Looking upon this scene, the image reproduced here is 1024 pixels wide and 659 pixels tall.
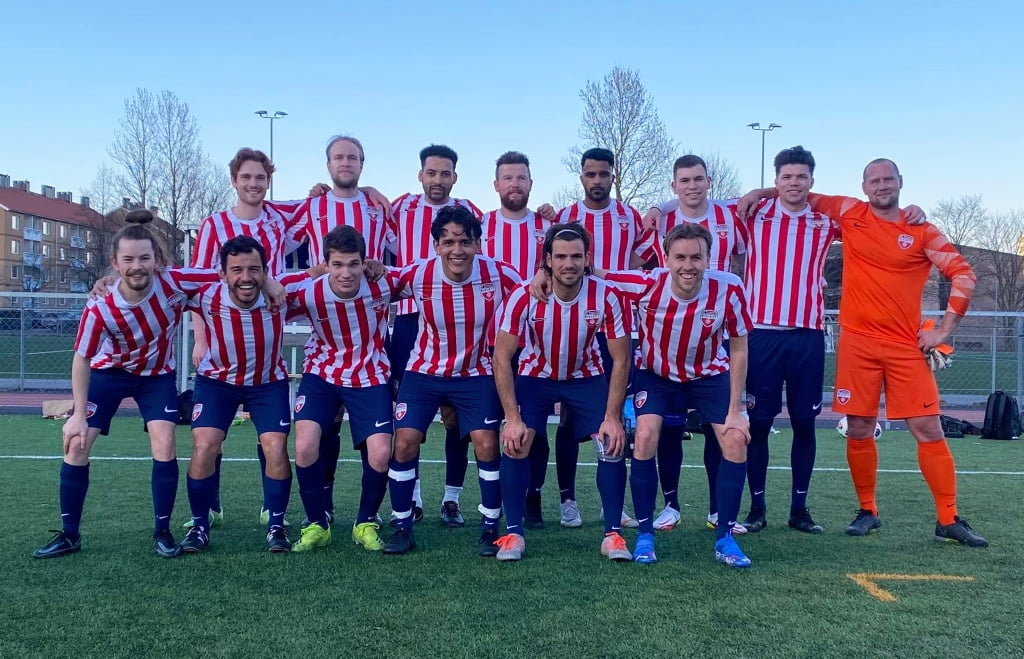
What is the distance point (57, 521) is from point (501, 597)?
2.97 meters

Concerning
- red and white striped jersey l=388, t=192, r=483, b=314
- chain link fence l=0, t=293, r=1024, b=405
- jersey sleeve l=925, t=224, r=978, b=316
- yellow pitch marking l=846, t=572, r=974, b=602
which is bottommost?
yellow pitch marking l=846, t=572, r=974, b=602

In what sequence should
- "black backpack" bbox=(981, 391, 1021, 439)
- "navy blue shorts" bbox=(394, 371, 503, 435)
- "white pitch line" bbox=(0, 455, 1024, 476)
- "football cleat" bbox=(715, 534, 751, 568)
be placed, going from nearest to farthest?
"football cleat" bbox=(715, 534, 751, 568) → "navy blue shorts" bbox=(394, 371, 503, 435) → "white pitch line" bbox=(0, 455, 1024, 476) → "black backpack" bbox=(981, 391, 1021, 439)

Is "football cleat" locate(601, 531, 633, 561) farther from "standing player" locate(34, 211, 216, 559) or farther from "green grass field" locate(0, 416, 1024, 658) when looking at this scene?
"standing player" locate(34, 211, 216, 559)

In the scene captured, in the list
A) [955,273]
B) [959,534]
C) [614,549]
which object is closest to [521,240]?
[614,549]

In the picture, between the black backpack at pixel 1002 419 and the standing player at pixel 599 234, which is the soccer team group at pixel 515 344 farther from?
the black backpack at pixel 1002 419

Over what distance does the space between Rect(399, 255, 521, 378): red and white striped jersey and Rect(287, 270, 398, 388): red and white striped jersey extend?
0.67 ft

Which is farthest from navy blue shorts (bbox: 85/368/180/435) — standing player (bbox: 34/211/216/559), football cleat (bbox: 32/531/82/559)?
football cleat (bbox: 32/531/82/559)

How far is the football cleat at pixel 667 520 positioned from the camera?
16.9 feet

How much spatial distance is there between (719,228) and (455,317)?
1.79 metres

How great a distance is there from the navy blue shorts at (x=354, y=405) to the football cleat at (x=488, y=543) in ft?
2.44

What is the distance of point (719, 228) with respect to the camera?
530cm

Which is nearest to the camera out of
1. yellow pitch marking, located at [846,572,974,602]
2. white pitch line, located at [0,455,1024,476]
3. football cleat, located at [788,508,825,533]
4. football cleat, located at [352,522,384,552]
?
yellow pitch marking, located at [846,572,974,602]

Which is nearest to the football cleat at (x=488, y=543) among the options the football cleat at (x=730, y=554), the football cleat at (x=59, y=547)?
the football cleat at (x=730, y=554)

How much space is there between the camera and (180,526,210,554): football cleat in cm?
439
